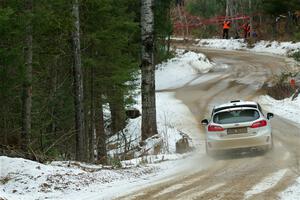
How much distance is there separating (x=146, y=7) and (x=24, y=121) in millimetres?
7079

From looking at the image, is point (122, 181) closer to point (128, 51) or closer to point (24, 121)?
point (24, 121)

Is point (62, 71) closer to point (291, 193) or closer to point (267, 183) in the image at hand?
point (267, 183)

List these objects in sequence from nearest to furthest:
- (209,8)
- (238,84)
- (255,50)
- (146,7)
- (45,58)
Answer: (45,58) < (146,7) < (238,84) < (255,50) < (209,8)

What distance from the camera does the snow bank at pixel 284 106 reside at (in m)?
23.1

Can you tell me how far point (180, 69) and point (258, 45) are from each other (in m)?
15.5

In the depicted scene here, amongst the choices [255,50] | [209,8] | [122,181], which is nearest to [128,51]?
[122,181]

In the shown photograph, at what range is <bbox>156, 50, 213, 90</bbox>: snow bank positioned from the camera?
38.4 meters

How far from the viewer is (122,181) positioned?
10961mm

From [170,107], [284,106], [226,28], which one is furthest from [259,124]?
[226,28]

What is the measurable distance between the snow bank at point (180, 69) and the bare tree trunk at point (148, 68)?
716 inches

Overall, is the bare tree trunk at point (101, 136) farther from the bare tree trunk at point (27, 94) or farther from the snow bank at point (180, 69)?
the snow bank at point (180, 69)

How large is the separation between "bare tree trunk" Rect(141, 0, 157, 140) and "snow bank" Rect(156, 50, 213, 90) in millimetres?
18176

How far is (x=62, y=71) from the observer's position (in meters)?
19.4

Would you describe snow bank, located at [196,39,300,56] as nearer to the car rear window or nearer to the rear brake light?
the car rear window
